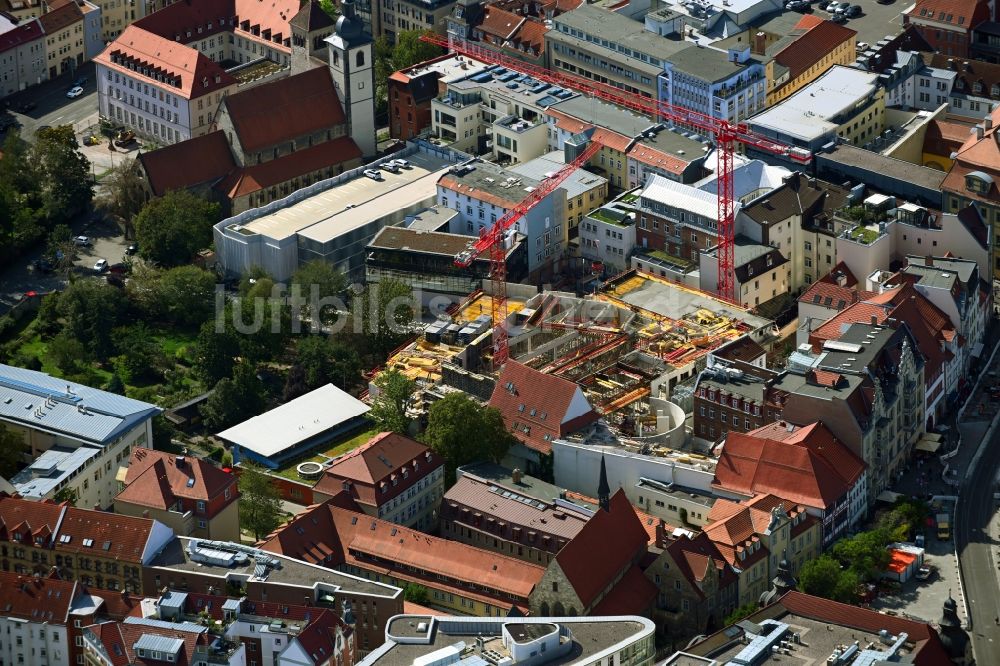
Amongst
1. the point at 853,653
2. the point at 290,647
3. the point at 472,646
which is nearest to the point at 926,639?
the point at 853,653

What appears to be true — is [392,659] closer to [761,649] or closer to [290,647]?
[290,647]

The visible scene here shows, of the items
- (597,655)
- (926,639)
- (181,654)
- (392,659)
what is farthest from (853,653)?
(181,654)

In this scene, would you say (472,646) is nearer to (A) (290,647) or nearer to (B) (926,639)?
(A) (290,647)

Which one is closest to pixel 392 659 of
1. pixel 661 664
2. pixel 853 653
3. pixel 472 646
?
pixel 472 646

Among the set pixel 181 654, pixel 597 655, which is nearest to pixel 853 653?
pixel 597 655

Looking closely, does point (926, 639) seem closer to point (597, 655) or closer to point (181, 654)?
point (597, 655)

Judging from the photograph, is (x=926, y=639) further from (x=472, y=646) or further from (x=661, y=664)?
(x=472, y=646)
